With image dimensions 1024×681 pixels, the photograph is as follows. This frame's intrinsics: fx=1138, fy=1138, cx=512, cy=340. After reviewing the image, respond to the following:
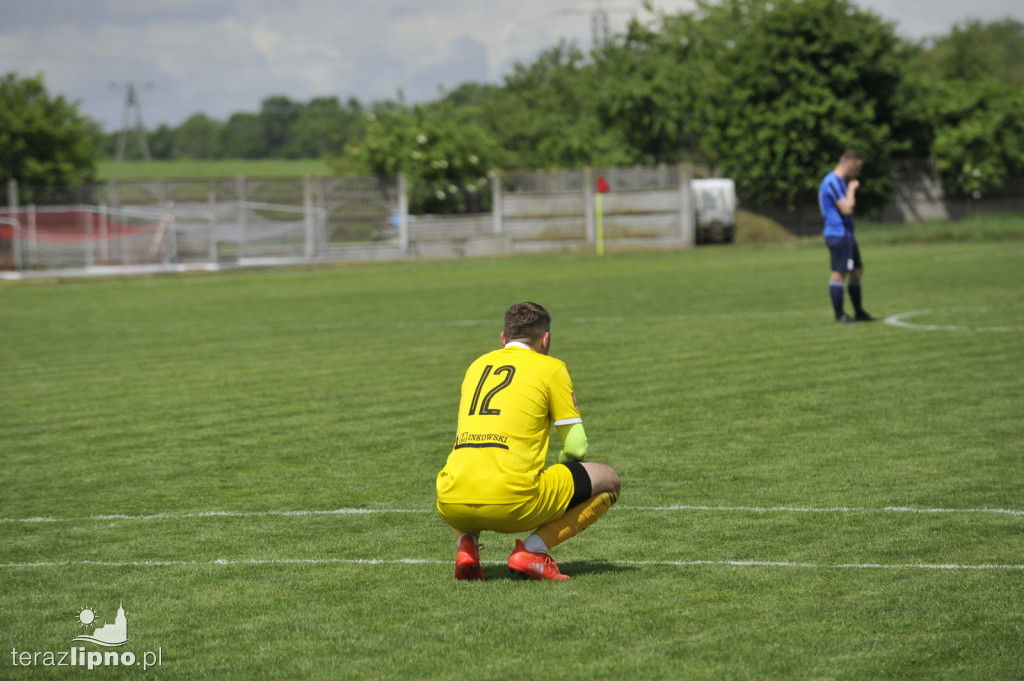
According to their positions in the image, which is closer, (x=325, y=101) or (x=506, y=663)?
(x=506, y=663)

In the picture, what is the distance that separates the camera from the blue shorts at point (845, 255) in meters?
15.0

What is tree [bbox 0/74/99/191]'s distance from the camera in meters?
40.8

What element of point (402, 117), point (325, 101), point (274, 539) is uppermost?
→ point (325, 101)

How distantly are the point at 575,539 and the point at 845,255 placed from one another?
1006cm

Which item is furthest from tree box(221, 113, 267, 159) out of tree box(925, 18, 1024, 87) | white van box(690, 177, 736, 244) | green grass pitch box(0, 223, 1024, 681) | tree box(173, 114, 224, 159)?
green grass pitch box(0, 223, 1024, 681)

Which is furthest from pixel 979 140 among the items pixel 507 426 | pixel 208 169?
pixel 208 169

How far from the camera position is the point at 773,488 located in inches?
272

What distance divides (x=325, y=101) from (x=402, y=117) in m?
75.7

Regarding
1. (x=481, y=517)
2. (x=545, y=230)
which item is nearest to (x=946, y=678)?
(x=481, y=517)

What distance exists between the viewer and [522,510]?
16.5 feet

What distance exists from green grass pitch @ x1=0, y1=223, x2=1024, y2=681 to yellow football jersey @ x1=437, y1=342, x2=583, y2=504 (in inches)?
18.5

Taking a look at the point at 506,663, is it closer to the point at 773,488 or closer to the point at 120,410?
the point at 773,488

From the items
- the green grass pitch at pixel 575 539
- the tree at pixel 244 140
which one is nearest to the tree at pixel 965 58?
the green grass pitch at pixel 575 539

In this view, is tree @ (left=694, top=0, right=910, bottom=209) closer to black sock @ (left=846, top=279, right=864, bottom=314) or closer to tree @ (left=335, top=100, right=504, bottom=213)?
tree @ (left=335, top=100, right=504, bottom=213)
